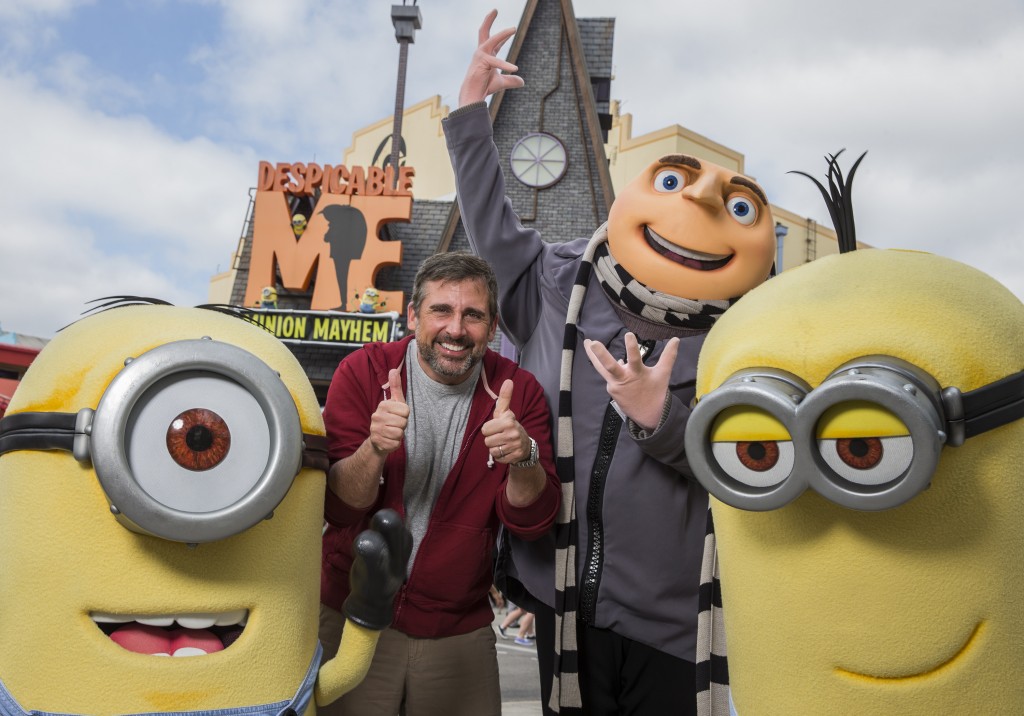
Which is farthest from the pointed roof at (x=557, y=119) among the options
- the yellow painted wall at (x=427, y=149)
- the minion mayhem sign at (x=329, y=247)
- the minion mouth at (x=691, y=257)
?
the minion mouth at (x=691, y=257)

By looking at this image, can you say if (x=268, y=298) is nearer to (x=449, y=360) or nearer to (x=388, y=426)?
(x=449, y=360)

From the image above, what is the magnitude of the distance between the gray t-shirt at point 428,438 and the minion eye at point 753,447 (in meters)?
0.81

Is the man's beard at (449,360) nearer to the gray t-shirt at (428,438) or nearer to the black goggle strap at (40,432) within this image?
the gray t-shirt at (428,438)

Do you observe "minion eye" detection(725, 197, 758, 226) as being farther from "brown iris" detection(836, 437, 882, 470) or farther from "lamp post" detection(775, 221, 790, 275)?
"brown iris" detection(836, 437, 882, 470)

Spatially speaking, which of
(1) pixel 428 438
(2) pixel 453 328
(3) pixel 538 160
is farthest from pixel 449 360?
(3) pixel 538 160

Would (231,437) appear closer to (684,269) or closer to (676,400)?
(676,400)

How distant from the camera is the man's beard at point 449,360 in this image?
6.78 ft

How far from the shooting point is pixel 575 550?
2.14m

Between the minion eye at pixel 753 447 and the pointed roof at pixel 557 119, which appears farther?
the pointed roof at pixel 557 119

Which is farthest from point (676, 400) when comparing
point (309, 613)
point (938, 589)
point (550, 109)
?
point (550, 109)

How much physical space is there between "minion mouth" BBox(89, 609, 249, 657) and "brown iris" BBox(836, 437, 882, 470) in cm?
100

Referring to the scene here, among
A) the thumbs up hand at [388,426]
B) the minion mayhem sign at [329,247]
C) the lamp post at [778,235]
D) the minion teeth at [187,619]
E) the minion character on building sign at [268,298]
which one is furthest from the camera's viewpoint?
the minion character on building sign at [268,298]

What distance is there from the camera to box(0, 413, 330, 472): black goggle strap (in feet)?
4.81

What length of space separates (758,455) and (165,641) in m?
1.00
